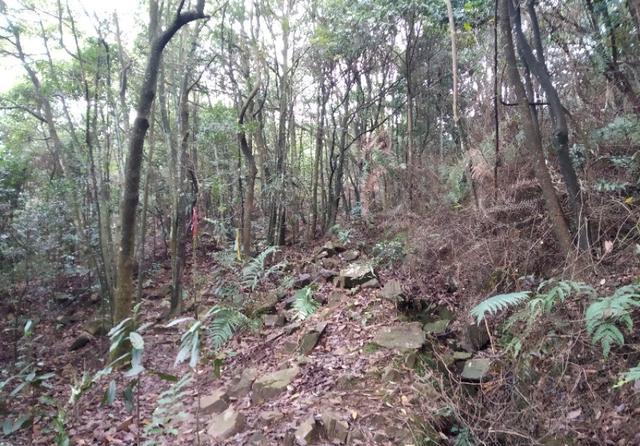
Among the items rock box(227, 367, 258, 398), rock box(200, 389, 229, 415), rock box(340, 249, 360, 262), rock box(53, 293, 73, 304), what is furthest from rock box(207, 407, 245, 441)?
rock box(53, 293, 73, 304)

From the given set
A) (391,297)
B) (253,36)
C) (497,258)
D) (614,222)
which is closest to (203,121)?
(253,36)

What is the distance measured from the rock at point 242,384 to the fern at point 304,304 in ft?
3.94

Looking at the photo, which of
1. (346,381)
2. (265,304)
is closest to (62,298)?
(265,304)

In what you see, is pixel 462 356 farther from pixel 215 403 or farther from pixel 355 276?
pixel 215 403

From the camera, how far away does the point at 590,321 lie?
11.0ft

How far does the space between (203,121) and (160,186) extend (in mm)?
3152

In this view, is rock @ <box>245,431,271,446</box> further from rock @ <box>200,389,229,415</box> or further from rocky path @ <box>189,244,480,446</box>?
rock @ <box>200,389,229,415</box>

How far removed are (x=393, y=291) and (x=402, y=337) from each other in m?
0.99

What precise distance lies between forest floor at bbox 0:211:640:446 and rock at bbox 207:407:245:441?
0.01 meters

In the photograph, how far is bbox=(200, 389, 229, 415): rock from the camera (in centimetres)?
459

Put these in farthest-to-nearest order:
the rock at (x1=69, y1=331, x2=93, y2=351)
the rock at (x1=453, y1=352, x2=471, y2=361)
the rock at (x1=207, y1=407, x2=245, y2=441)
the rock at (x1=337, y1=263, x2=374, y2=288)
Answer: the rock at (x1=69, y1=331, x2=93, y2=351) < the rock at (x1=337, y1=263, x2=374, y2=288) < the rock at (x1=453, y1=352, x2=471, y2=361) < the rock at (x1=207, y1=407, x2=245, y2=441)

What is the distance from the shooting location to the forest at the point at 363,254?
3.57 metres

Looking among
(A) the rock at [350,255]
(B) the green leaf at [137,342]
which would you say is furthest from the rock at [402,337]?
(A) the rock at [350,255]

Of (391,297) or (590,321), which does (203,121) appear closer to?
(391,297)
